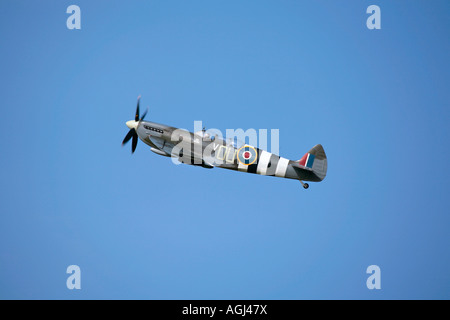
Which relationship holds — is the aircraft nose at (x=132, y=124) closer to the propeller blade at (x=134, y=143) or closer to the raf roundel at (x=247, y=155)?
the propeller blade at (x=134, y=143)

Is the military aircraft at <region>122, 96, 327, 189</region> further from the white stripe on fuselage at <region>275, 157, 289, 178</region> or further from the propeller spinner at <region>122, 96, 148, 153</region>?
the propeller spinner at <region>122, 96, 148, 153</region>

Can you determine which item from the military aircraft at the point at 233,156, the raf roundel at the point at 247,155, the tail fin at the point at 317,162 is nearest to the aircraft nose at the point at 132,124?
the military aircraft at the point at 233,156

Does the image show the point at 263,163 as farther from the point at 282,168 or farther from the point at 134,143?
the point at 134,143

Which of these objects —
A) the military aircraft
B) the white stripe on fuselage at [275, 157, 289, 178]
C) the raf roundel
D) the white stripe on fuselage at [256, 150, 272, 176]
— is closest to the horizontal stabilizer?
the military aircraft

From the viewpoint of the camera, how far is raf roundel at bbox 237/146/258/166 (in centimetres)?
2244

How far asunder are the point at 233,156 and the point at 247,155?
66cm

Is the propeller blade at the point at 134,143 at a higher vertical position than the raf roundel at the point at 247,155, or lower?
higher

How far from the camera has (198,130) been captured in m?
23.1

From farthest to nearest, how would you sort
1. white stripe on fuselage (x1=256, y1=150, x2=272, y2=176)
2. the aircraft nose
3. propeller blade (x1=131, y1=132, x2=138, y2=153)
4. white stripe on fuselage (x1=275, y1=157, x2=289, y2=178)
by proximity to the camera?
propeller blade (x1=131, y1=132, x2=138, y2=153), the aircraft nose, white stripe on fuselage (x1=256, y1=150, x2=272, y2=176), white stripe on fuselage (x1=275, y1=157, x2=289, y2=178)

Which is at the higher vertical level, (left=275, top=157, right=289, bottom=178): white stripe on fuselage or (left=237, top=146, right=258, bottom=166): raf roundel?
(left=237, top=146, right=258, bottom=166): raf roundel

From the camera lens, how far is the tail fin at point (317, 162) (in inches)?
857

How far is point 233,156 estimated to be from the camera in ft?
73.9
